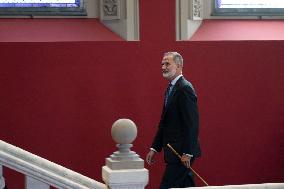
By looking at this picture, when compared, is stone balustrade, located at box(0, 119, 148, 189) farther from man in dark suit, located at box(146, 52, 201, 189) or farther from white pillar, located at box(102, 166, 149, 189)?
man in dark suit, located at box(146, 52, 201, 189)

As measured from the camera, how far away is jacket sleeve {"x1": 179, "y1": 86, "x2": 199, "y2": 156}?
19.0 feet

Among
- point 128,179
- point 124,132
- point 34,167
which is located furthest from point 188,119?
point 34,167

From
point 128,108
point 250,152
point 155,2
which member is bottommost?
point 250,152

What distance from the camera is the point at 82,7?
26.0ft

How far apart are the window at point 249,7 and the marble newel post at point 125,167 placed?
4055mm

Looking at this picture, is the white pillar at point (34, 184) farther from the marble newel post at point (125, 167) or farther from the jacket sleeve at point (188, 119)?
the jacket sleeve at point (188, 119)

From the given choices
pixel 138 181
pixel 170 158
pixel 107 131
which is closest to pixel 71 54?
pixel 107 131

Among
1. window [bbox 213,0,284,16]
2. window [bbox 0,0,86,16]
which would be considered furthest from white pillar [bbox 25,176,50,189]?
Result: window [bbox 213,0,284,16]

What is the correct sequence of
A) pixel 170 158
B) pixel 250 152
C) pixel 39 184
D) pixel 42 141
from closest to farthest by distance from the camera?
pixel 39 184 → pixel 170 158 → pixel 42 141 → pixel 250 152

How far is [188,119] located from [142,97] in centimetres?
194

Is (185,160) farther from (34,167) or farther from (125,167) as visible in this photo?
(34,167)

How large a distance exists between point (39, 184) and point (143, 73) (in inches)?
143

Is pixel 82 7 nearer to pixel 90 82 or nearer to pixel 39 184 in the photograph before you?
pixel 90 82

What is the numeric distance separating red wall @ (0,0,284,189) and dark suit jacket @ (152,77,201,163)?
1706mm
